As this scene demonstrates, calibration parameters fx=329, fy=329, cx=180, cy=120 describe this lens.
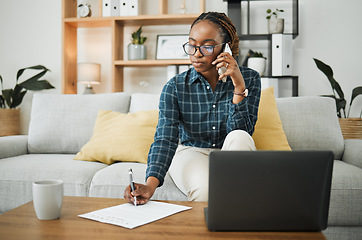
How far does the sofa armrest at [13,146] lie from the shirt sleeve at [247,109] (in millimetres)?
1448

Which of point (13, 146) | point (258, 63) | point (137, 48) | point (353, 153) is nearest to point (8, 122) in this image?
point (13, 146)

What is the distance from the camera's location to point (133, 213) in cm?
83

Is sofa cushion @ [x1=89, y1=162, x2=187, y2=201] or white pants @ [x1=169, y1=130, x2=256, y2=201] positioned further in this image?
sofa cushion @ [x1=89, y1=162, x2=187, y2=201]

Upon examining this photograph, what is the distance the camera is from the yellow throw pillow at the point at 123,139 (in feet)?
6.06

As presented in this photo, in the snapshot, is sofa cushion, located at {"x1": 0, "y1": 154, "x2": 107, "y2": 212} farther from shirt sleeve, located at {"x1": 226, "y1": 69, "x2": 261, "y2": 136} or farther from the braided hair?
the braided hair

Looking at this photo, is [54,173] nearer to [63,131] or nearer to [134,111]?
[63,131]

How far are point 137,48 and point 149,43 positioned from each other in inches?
11.4

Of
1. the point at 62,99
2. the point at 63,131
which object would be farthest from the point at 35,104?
the point at 63,131

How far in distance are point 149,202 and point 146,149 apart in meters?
0.92

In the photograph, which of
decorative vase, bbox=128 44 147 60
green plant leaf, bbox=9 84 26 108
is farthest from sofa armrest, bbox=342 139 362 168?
green plant leaf, bbox=9 84 26 108

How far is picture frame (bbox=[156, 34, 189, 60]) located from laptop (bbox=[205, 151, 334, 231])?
2602mm

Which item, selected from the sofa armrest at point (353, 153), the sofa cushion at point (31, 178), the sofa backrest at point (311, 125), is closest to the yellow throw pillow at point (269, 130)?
the sofa backrest at point (311, 125)

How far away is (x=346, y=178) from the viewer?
4.84 feet

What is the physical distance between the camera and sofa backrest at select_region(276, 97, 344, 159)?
190 cm
